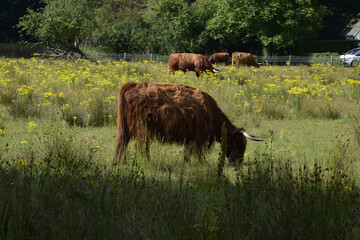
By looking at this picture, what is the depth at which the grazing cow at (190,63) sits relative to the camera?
1678 cm

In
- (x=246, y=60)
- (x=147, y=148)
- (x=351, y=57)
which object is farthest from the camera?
(x=351, y=57)

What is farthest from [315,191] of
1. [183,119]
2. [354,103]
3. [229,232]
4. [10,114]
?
[354,103]

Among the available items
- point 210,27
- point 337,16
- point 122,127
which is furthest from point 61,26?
point 337,16

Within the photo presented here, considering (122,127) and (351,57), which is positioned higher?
(351,57)

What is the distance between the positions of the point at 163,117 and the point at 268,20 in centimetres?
2879

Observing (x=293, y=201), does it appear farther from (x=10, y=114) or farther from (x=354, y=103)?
(x=354, y=103)

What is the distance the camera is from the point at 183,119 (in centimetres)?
547

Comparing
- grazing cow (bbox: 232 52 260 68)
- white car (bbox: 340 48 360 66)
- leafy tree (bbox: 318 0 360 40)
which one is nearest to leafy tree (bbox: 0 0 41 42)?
grazing cow (bbox: 232 52 260 68)

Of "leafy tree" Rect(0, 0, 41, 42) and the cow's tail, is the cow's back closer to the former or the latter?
the cow's tail

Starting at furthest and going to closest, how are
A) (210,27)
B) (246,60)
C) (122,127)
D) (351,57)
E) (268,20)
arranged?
(210,27) → (268,20) → (351,57) → (246,60) → (122,127)

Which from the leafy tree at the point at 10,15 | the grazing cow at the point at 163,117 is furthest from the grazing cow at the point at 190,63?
the leafy tree at the point at 10,15

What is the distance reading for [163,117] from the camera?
537 centimetres

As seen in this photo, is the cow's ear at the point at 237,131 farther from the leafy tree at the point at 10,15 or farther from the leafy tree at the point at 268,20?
the leafy tree at the point at 10,15

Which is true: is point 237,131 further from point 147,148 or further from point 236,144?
point 147,148
